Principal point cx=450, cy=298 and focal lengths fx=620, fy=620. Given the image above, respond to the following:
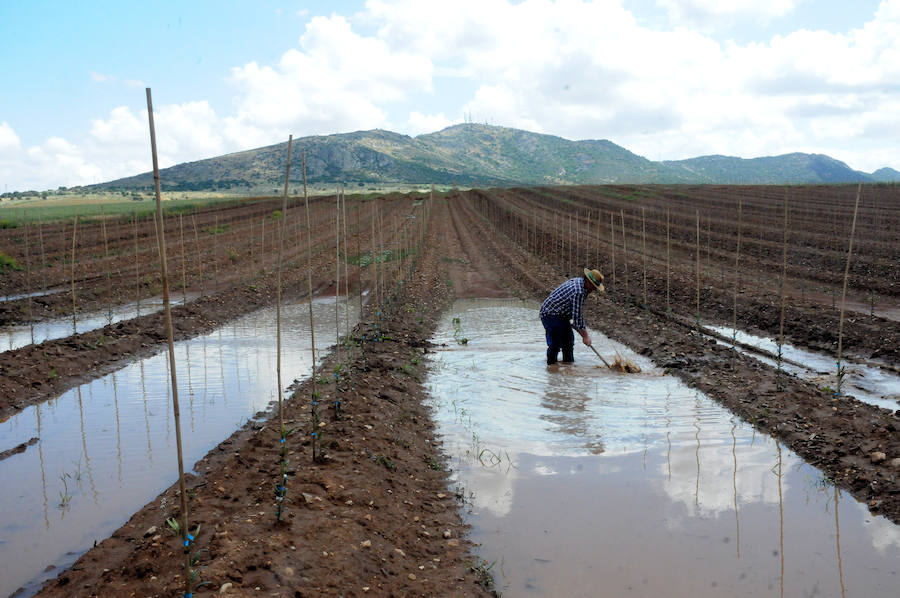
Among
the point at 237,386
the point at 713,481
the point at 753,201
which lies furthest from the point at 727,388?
the point at 753,201

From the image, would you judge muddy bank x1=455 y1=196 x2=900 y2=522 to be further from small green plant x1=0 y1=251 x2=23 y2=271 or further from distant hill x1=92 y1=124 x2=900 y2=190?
distant hill x1=92 y1=124 x2=900 y2=190

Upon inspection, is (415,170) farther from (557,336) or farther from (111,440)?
(111,440)

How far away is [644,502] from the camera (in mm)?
4715

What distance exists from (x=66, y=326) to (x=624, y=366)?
10.3m

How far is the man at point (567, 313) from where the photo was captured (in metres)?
8.48

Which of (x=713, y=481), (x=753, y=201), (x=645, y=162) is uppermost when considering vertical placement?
(x=645, y=162)

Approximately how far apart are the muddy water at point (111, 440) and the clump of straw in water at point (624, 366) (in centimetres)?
423

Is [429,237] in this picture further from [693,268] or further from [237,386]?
[237,386]

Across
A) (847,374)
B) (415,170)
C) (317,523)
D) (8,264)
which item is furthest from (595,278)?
(415,170)

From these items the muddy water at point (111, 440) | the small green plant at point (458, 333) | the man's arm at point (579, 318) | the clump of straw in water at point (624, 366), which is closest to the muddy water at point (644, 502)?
the clump of straw in water at point (624, 366)

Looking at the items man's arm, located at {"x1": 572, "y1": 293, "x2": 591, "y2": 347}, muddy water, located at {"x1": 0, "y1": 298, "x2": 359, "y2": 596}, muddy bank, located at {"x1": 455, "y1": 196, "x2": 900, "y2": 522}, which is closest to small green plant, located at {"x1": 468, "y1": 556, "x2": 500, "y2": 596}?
muddy water, located at {"x1": 0, "y1": 298, "x2": 359, "y2": 596}

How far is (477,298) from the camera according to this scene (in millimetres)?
15453

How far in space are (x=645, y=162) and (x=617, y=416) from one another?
679 feet

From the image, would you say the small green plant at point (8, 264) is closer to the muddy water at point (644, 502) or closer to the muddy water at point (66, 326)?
the muddy water at point (66, 326)
